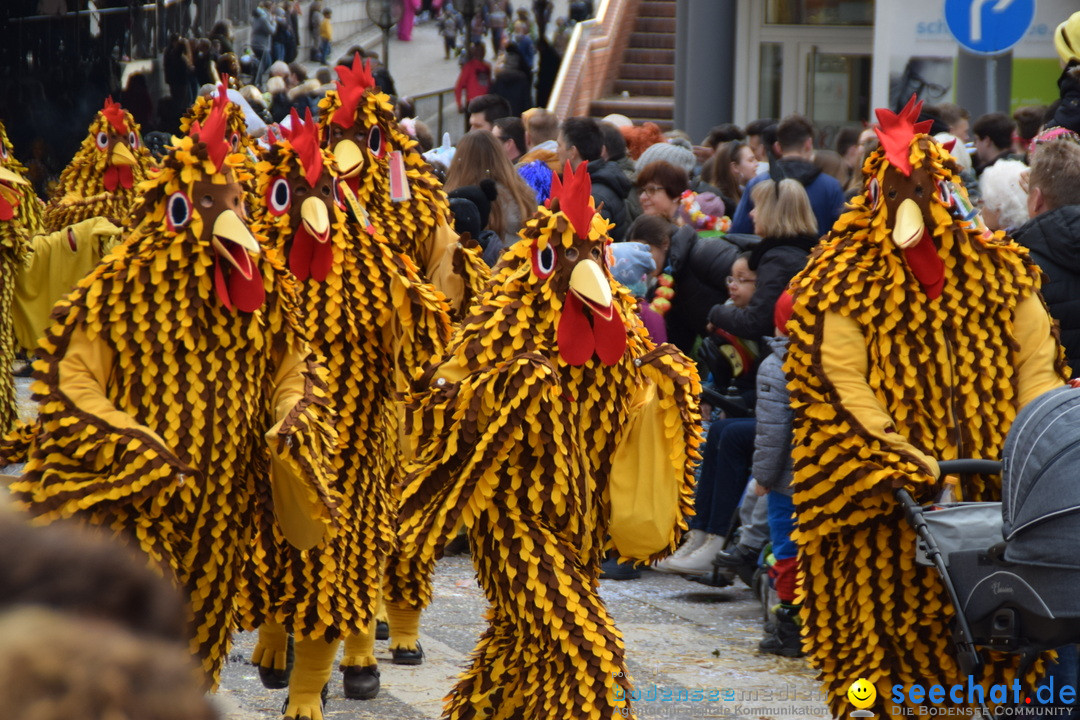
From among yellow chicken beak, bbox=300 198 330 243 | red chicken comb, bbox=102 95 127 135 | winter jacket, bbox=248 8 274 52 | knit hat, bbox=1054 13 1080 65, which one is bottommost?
yellow chicken beak, bbox=300 198 330 243

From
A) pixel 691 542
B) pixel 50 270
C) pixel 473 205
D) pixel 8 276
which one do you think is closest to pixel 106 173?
pixel 50 270

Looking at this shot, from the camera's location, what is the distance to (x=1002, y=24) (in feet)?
22.7

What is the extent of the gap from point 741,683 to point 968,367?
2126 millimetres

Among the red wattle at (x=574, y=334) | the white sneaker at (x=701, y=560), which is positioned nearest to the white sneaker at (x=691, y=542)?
the white sneaker at (x=701, y=560)

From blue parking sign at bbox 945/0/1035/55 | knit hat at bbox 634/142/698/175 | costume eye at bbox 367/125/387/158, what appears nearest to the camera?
costume eye at bbox 367/125/387/158

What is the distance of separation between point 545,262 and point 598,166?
4.78 metres

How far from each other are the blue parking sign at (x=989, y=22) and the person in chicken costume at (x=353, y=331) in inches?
122

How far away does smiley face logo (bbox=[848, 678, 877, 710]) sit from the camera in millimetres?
4352

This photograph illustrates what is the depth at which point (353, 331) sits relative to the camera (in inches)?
223

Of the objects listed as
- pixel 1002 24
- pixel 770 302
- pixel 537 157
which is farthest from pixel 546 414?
pixel 537 157

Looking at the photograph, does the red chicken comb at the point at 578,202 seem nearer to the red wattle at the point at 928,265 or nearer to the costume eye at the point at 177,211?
the red wattle at the point at 928,265

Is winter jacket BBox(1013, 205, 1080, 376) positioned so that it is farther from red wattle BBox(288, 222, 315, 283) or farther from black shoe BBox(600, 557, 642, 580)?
black shoe BBox(600, 557, 642, 580)

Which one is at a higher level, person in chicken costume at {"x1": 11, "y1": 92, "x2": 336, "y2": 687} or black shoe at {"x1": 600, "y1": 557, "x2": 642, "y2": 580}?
person in chicken costume at {"x1": 11, "y1": 92, "x2": 336, "y2": 687}

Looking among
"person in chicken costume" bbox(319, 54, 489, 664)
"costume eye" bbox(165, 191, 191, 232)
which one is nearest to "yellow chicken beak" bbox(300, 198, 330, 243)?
"person in chicken costume" bbox(319, 54, 489, 664)
